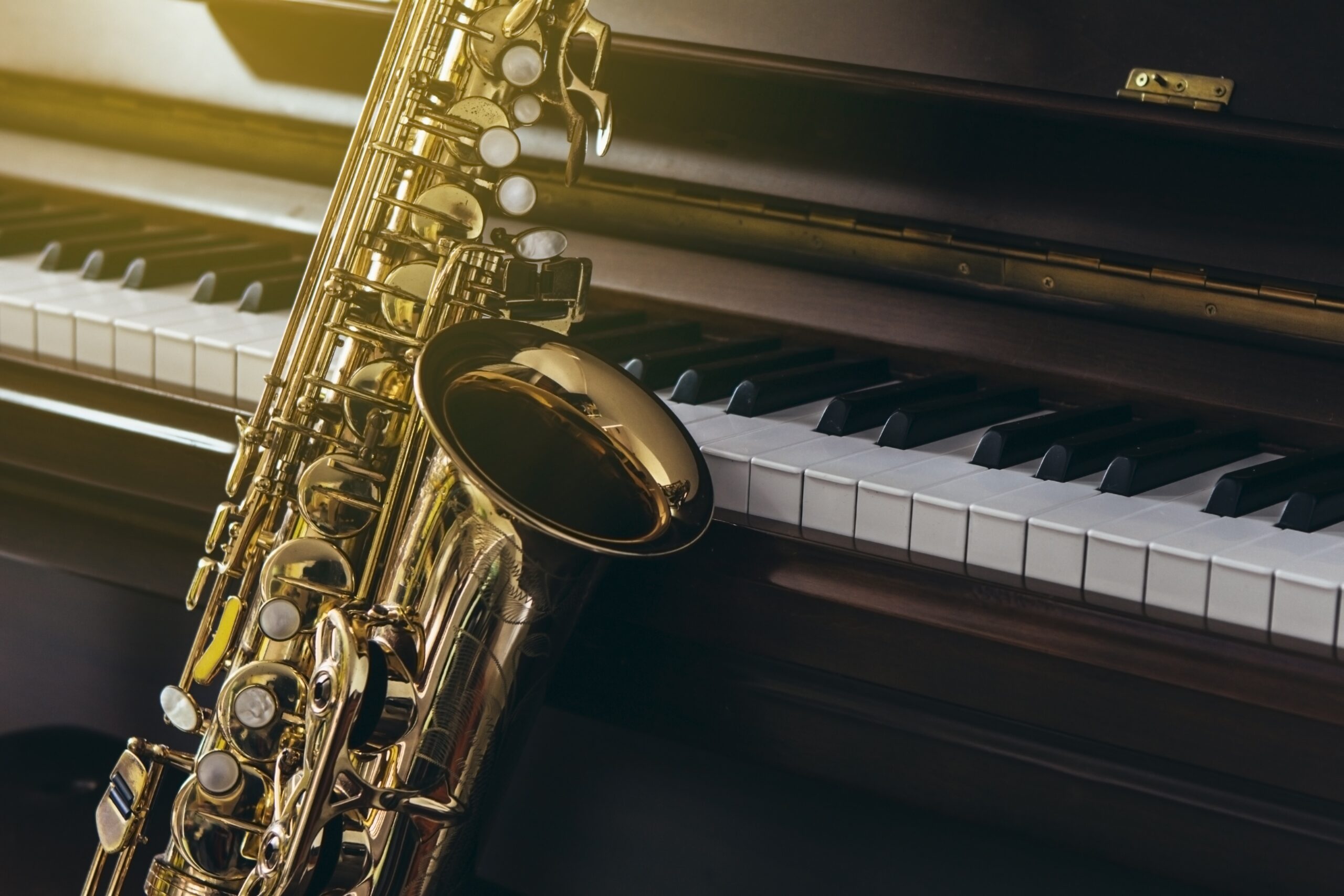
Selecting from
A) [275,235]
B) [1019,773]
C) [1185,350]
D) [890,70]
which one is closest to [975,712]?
[1019,773]

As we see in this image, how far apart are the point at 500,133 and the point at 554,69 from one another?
4.6 inches

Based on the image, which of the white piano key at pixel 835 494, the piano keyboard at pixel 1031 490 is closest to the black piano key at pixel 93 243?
the piano keyboard at pixel 1031 490

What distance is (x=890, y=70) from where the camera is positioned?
1485 mm

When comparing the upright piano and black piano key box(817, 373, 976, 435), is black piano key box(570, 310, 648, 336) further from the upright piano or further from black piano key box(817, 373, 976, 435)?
black piano key box(817, 373, 976, 435)

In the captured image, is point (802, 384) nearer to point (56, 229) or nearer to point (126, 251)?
point (126, 251)

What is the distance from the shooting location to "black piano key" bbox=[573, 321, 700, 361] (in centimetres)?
151

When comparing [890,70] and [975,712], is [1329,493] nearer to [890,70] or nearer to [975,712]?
[975,712]

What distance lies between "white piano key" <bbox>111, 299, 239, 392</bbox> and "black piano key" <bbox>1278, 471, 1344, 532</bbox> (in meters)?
1.08

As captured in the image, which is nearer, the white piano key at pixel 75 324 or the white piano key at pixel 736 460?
the white piano key at pixel 736 460

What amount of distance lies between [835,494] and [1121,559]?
0.24 meters

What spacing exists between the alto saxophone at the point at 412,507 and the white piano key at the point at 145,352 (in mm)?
188

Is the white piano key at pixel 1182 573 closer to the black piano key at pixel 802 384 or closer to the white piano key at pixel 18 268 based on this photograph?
the black piano key at pixel 802 384

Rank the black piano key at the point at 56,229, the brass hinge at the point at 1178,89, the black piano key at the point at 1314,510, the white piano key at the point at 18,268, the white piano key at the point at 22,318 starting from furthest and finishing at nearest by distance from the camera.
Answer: the black piano key at the point at 56,229, the white piano key at the point at 18,268, the white piano key at the point at 22,318, the brass hinge at the point at 1178,89, the black piano key at the point at 1314,510

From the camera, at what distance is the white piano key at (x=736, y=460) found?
1.25 meters
